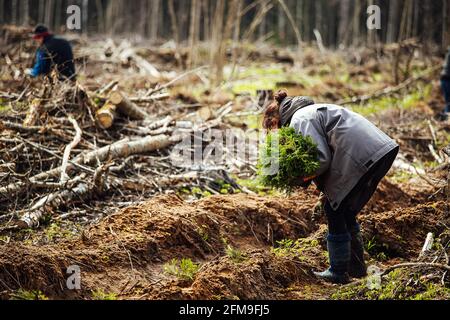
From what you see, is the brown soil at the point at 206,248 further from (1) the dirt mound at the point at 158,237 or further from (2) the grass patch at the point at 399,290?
(2) the grass patch at the point at 399,290

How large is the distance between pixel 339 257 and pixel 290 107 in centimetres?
122

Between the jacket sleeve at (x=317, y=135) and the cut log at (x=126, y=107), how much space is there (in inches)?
164

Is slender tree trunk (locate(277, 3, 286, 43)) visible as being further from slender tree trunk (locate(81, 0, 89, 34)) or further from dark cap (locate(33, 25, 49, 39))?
dark cap (locate(33, 25, 49, 39))

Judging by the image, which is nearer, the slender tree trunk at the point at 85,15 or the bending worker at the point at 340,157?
the bending worker at the point at 340,157

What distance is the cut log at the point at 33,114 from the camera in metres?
7.37

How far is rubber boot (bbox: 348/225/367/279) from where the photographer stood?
476cm

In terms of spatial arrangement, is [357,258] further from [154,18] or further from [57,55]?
[154,18]

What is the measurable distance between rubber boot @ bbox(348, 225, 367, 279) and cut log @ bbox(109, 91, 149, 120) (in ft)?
14.3

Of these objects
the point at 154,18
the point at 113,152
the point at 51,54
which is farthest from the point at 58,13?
the point at 113,152

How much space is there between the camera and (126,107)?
8.25 meters

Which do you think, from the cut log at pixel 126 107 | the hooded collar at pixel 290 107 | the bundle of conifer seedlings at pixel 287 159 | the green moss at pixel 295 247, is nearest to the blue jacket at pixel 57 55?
the cut log at pixel 126 107

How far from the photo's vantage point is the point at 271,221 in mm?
5898

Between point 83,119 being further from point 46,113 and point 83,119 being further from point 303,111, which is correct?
point 303,111

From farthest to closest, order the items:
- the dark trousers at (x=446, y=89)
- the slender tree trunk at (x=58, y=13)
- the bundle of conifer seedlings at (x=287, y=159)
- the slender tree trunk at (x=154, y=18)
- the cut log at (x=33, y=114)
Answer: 1. the slender tree trunk at (x=58, y=13)
2. the slender tree trunk at (x=154, y=18)
3. the dark trousers at (x=446, y=89)
4. the cut log at (x=33, y=114)
5. the bundle of conifer seedlings at (x=287, y=159)
